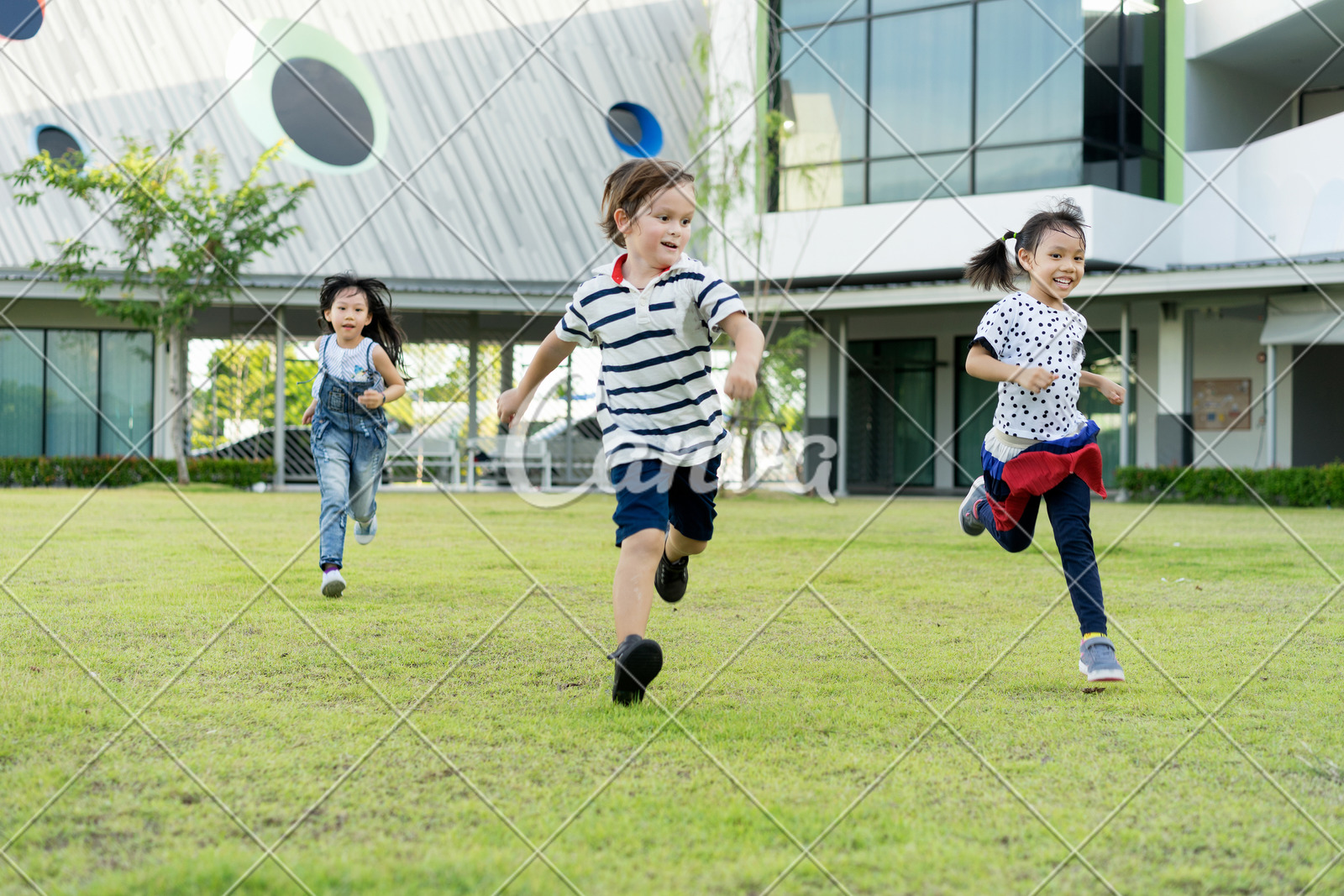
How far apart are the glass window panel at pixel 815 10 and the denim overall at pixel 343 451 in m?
12.8

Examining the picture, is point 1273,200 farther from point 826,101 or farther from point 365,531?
point 365,531

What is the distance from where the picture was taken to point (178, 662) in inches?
121

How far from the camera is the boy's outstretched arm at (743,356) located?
2.52 metres

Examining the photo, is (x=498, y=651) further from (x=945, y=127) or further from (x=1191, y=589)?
(x=945, y=127)

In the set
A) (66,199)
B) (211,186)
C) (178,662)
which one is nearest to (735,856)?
(178,662)

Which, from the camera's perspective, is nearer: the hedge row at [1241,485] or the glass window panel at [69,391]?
the hedge row at [1241,485]

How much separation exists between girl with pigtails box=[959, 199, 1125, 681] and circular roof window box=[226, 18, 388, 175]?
1527cm

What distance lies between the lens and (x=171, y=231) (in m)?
15.6

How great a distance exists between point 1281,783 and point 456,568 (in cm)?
408

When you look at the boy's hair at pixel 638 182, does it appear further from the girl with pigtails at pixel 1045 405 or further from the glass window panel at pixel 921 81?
the glass window panel at pixel 921 81

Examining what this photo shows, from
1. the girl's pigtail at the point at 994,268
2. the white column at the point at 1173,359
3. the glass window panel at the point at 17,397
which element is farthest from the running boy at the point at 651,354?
the glass window panel at the point at 17,397

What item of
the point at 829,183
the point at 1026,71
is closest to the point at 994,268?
the point at 1026,71

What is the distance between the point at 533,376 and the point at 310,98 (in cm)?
1605

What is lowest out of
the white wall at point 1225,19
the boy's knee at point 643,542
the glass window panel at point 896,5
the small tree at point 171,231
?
the boy's knee at point 643,542
